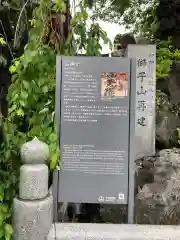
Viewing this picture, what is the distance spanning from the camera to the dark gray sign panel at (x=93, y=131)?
8.65 ft

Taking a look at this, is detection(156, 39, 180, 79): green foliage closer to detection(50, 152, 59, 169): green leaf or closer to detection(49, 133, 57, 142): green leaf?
detection(49, 133, 57, 142): green leaf

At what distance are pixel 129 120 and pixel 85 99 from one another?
0.45 metres

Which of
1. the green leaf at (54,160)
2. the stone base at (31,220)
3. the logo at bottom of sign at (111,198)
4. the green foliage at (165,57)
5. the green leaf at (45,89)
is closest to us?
the stone base at (31,220)

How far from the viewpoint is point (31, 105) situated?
2.85 m

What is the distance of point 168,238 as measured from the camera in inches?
92.1

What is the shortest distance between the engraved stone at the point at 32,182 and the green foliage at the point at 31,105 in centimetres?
17

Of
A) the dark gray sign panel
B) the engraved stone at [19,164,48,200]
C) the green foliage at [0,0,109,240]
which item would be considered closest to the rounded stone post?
the engraved stone at [19,164,48,200]

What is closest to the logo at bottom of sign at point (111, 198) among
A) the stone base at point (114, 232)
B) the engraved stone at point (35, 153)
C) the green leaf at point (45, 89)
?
the stone base at point (114, 232)

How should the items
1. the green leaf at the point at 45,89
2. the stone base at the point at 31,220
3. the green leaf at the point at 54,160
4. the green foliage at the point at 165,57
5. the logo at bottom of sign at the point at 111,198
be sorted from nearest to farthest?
the stone base at the point at 31,220, the green leaf at the point at 54,160, the logo at bottom of sign at the point at 111,198, the green leaf at the point at 45,89, the green foliage at the point at 165,57

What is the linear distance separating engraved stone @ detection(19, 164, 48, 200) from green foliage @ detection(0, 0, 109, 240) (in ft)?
0.55

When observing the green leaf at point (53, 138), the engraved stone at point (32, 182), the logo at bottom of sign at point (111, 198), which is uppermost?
the green leaf at point (53, 138)

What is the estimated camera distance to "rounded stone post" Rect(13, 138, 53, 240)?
2.33m

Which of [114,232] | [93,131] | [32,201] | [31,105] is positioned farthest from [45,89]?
[114,232]

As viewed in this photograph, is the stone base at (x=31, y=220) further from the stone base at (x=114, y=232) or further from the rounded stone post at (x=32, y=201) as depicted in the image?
the stone base at (x=114, y=232)
